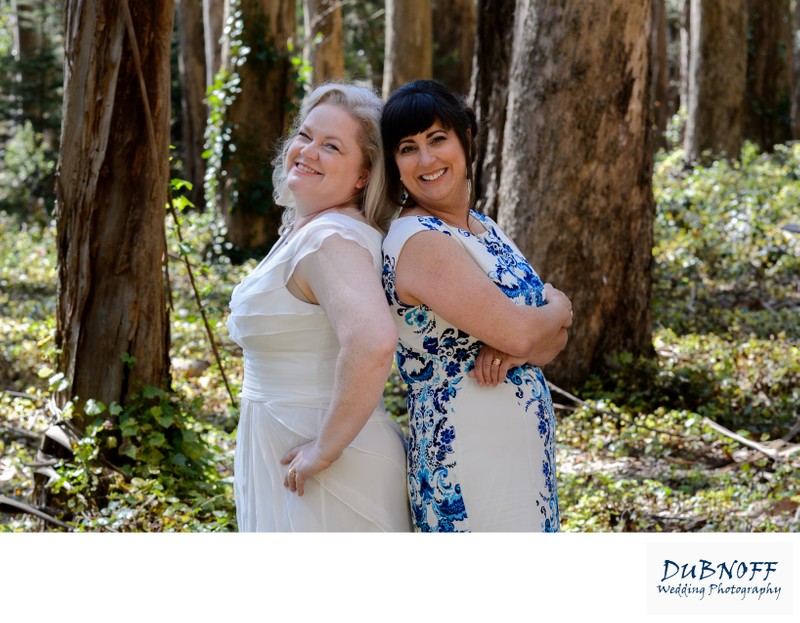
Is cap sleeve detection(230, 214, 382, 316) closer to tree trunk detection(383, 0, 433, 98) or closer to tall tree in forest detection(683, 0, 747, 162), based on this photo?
tall tree in forest detection(683, 0, 747, 162)

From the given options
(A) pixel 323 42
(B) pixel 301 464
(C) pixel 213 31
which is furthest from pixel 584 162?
(A) pixel 323 42

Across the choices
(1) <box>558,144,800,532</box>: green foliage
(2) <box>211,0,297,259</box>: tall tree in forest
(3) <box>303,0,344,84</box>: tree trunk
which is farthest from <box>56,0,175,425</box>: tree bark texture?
(3) <box>303,0,344,84</box>: tree trunk

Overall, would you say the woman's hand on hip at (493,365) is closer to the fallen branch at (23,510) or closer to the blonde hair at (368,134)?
the blonde hair at (368,134)

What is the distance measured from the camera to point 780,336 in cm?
750

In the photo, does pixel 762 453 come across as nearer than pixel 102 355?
No

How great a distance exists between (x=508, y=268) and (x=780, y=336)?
5.34 m

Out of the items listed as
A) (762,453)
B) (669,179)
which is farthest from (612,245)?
(669,179)

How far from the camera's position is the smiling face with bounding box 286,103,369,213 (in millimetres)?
2676

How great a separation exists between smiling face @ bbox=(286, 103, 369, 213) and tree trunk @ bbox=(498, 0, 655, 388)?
391cm

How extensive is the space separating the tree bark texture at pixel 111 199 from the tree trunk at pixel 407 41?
Answer: 34.2ft

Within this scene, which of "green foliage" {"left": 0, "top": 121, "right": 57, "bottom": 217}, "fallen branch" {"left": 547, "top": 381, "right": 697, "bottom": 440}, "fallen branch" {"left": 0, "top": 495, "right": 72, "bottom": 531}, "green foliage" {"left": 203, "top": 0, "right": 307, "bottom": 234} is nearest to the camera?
"fallen branch" {"left": 0, "top": 495, "right": 72, "bottom": 531}

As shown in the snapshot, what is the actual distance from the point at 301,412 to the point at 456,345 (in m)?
0.44

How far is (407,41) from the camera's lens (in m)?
14.5

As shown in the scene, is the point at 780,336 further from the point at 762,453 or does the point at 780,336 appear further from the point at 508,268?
the point at 508,268
